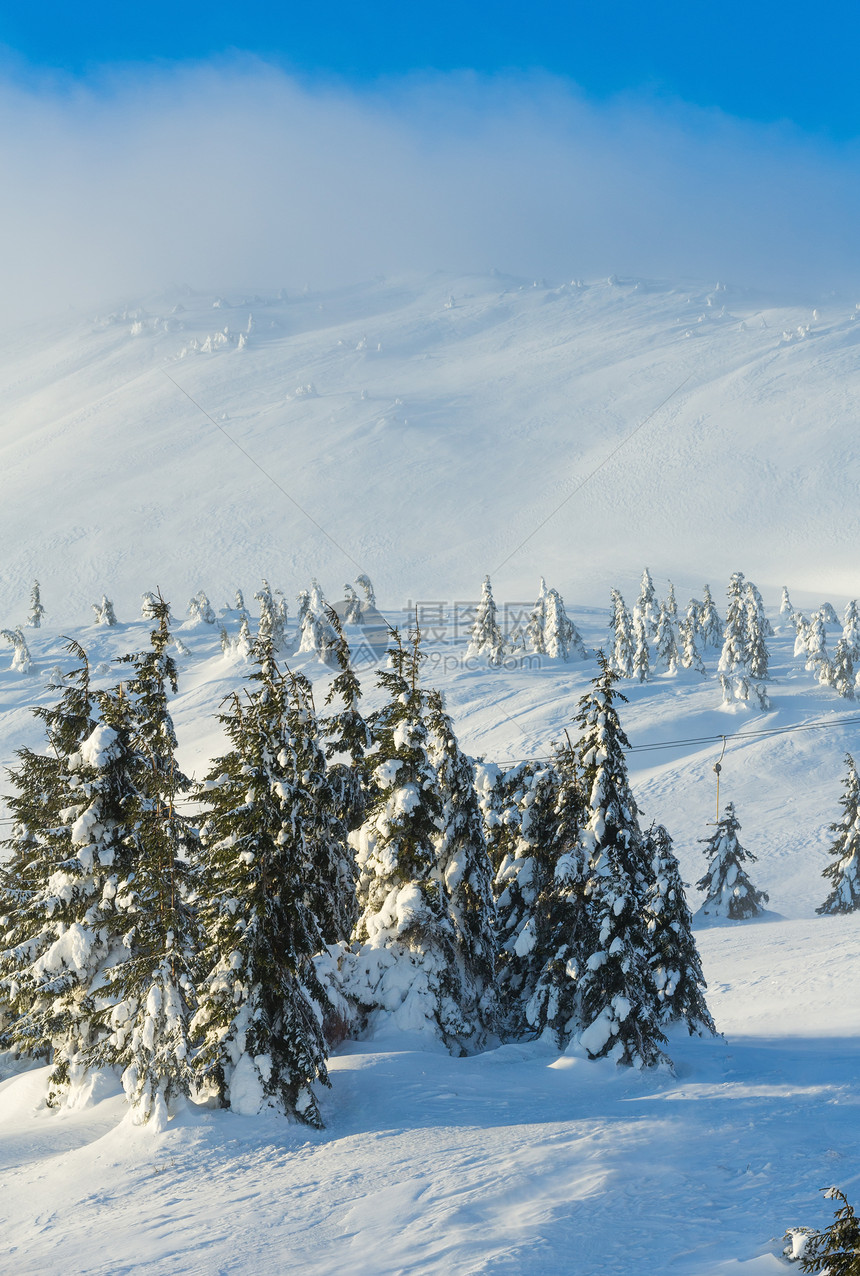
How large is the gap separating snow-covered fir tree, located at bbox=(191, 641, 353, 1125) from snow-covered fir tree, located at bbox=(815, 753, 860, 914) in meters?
31.8

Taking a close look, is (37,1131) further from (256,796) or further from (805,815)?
(805,815)

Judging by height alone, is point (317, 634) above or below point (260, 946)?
above

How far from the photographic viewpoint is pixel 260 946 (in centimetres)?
1548

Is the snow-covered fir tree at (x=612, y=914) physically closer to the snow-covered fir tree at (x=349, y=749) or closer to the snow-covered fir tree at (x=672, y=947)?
the snow-covered fir tree at (x=672, y=947)

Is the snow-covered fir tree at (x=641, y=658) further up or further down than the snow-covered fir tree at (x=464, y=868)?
further up

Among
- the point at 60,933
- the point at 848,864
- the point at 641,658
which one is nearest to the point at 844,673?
the point at 641,658

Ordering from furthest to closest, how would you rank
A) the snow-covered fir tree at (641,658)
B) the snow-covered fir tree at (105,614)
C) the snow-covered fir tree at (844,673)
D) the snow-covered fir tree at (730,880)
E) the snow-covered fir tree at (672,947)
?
1. the snow-covered fir tree at (105,614)
2. the snow-covered fir tree at (641,658)
3. the snow-covered fir tree at (844,673)
4. the snow-covered fir tree at (730,880)
5. the snow-covered fir tree at (672,947)

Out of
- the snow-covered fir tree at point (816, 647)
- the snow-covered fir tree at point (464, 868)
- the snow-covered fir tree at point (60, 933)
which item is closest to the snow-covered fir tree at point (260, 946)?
the snow-covered fir tree at point (60, 933)

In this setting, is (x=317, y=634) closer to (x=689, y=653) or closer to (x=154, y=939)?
(x=689, y=653)

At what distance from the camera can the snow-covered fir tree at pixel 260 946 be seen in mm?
15445

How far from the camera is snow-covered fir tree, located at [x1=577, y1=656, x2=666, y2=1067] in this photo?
1825 cm

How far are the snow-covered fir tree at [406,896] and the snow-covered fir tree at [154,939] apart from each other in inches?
161

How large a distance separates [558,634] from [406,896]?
57.5 meters

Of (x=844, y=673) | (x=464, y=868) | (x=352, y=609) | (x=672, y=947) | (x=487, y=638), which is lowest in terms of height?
(x=672, y=947)
